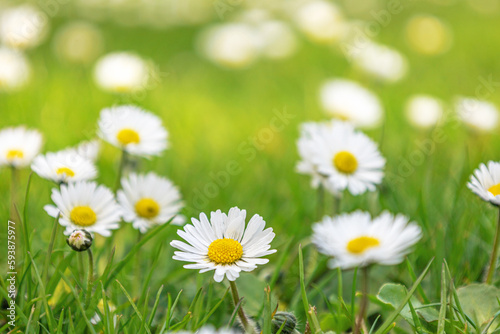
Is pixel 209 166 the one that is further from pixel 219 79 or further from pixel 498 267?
pixel 219 79

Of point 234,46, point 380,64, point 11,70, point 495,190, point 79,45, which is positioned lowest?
point 79,45

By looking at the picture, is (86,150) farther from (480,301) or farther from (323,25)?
(323,25)

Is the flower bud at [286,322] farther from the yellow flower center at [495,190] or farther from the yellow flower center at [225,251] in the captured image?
the yellow flower center at [495,190]

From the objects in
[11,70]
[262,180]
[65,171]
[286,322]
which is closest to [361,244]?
[286,322]

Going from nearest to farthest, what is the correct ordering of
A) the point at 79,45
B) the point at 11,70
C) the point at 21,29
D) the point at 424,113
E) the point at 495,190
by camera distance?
1. the point at 495,190
2. the point at 424,113
3. the point at 11,70
4. the point at 21,29
5. the point at 79,45

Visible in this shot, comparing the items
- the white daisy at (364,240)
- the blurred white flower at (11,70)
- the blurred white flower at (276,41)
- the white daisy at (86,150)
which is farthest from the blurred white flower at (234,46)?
the white daisy at (364,240)

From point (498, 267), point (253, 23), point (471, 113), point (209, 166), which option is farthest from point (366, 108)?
point (253, 23)
